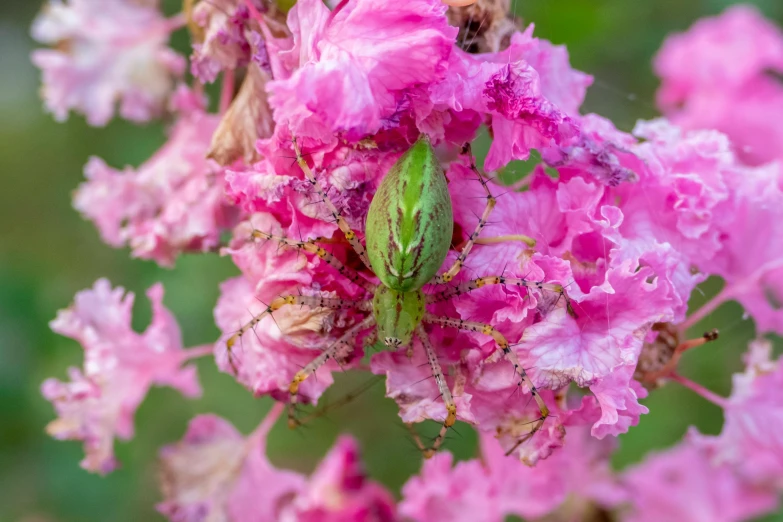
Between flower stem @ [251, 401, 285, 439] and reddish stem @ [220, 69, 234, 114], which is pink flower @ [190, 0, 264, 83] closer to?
reddish stem @ [220, 69, 234, 114]

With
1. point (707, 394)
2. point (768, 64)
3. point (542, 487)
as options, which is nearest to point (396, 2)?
point (707, 394)

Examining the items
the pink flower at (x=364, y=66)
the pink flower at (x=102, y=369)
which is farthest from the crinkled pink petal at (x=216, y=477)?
the pink flower at (x=364, y=66)

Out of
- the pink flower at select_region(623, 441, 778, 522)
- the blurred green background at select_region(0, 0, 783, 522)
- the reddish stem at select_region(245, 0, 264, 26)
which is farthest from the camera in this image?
the blurred green background at select_region(0, 0, 783, 522)

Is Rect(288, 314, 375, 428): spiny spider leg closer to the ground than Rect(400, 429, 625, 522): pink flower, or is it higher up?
higher up

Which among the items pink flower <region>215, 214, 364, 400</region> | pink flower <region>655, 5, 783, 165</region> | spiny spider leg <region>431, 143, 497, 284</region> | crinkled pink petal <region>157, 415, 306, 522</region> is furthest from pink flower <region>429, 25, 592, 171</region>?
Answer: pink flower <region>655, 5, 783, 165</region>

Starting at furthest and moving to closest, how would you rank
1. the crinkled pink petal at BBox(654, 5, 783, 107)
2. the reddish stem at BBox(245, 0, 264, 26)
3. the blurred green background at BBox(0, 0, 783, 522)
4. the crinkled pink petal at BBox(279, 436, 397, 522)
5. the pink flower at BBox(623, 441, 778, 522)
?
the blurred green background at BBox(0, 0, 783, 522) → the crinkled pink petal at BBox(654, 5, 783, 107) → the pink flower at BBox(623, 441, 778, 522) → the crinkled pink petal at BBox(279, 436, 397, 522) → the reddish stem at BBox(245, 0, 264, 26)

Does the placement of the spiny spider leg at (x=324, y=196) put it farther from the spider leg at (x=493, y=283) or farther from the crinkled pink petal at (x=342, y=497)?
the crinkled pink petal at (x=342, y=497)

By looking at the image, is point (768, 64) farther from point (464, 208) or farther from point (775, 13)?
point (464, 208)
